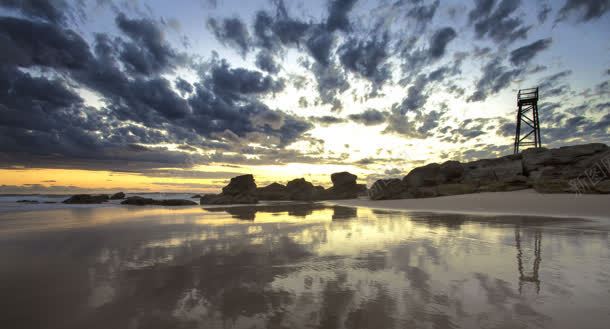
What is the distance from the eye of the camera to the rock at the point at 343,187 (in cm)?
6488

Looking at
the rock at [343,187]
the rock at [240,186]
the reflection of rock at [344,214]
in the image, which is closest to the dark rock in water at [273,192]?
the rock at [343,187]

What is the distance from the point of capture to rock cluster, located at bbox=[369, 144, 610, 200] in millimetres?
18656

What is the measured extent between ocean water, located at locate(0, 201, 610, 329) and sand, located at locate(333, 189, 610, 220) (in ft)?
27.2

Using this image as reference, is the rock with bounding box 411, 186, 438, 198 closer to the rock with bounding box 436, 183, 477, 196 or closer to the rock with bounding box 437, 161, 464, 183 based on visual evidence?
the rock with bounding box 436, 183, 477, 196

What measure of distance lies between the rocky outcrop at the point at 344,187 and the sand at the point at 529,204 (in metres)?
42.2

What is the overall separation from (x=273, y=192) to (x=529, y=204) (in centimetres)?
5275

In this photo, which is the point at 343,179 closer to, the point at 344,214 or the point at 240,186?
the point at 240,186

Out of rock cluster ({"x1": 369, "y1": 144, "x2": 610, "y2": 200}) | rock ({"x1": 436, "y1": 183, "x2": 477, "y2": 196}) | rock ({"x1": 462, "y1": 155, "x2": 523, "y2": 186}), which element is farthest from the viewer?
rock ({"x1": 462, "y1": 155, "x2": 523, "y2": 186})

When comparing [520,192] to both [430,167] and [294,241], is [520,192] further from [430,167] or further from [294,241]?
[294,241]

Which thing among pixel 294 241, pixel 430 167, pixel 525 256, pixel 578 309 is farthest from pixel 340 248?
pixel 430 167

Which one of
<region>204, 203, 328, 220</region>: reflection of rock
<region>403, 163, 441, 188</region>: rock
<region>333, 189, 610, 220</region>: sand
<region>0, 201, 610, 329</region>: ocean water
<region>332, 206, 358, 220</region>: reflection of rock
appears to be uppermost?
<region>403, 163, 441, 188</region>: rock

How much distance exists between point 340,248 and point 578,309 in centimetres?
441

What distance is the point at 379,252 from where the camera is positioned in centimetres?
643

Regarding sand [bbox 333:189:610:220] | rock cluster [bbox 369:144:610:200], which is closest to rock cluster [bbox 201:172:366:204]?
rock cluster [bbox 369:144:610:200]
